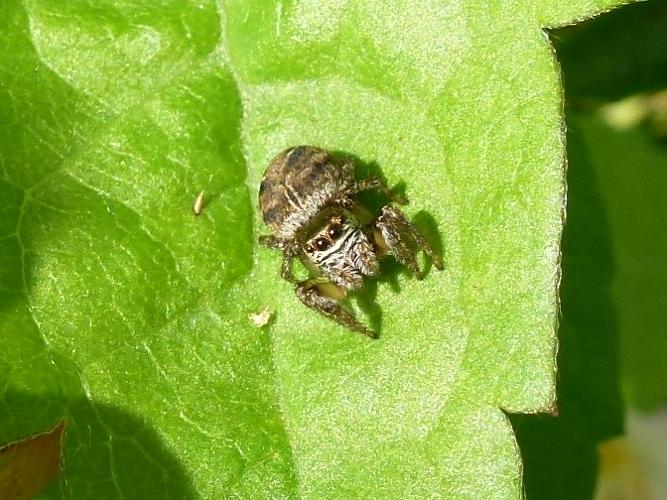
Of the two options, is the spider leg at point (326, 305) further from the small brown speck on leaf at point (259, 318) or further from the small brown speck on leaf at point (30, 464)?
the small brown speck on leaf at point (30, 464)

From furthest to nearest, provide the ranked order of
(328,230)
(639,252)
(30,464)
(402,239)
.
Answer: (639,252) < (328,230) < (402,239) < (30,464)

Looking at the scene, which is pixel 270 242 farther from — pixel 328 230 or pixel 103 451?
pixel 103 451

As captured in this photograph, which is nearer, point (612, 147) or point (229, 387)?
point (229, 387)

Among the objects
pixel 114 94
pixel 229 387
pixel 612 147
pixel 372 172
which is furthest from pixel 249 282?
pixel 612 147

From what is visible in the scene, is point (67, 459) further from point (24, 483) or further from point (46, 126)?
point (46, 126)

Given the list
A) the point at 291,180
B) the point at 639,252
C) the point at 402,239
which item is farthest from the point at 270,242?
the point at 639,252

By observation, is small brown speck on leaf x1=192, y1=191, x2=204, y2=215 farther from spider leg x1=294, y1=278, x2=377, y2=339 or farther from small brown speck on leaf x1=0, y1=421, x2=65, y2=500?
small brown speck on leaf x1=0, y1=421, x2=65, y2=500
